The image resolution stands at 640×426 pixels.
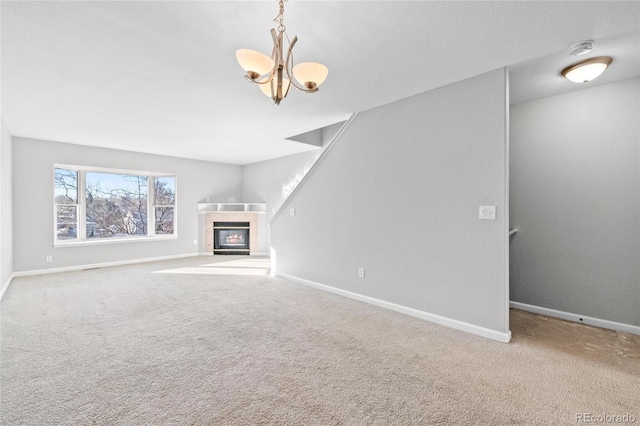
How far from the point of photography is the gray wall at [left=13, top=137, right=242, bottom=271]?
4.75 m

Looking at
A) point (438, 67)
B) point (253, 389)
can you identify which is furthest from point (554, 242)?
point (253, 389)

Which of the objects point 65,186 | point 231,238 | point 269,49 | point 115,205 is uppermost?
point 269,49

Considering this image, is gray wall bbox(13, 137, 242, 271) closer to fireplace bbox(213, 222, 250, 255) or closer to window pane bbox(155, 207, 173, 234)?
window pane bbox(155, 207, 173, 234)

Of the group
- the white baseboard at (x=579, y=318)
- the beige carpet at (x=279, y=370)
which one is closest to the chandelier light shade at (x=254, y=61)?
the beige carpet at (x=279, y=370)

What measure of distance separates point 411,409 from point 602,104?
11.1ft

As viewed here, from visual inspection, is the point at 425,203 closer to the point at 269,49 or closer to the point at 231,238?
the point at 269,49

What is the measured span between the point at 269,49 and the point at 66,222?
5672 millimetres

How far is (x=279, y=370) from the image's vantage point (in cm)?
204

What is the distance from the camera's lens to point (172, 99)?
3195mm

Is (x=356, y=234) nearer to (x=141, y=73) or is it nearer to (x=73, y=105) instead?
(x=141, y=73)

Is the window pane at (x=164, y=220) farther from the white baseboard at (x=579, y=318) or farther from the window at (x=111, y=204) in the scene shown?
the white baseboard at (x=579, y=318)

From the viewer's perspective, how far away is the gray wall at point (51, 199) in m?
4.75

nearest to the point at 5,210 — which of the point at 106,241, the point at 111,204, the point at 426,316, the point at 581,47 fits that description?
the point at 106,241

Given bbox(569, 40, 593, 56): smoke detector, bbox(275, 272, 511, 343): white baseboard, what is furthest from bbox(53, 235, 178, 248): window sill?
bbox(569, 40, 593, 56): smoke detector
